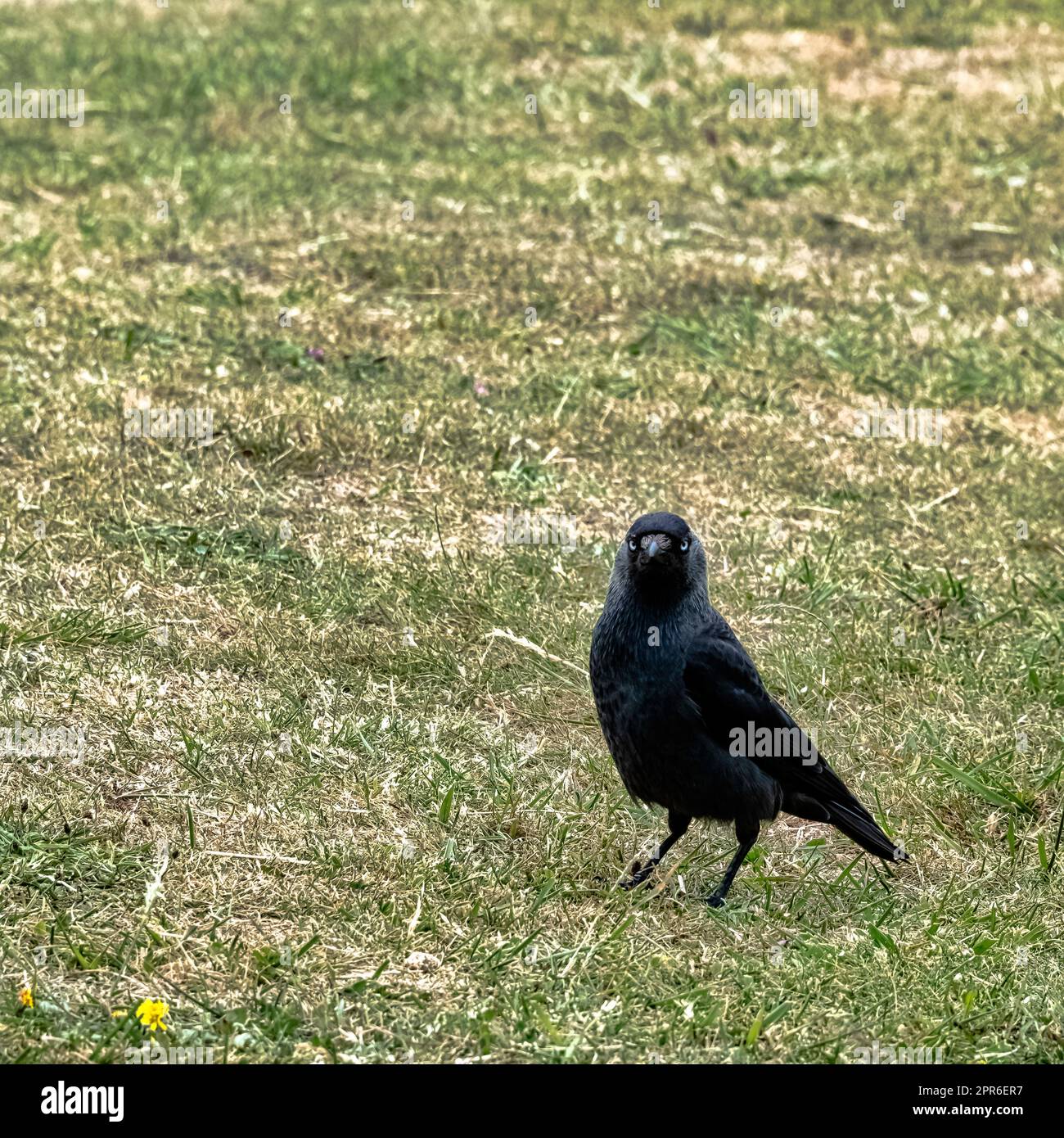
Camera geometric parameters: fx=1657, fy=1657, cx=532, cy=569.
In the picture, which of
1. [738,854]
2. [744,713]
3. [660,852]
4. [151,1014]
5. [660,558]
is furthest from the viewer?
[660,852]

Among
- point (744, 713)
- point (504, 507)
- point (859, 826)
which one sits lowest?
point (859, 826)

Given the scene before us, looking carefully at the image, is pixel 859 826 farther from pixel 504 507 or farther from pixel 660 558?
pixel 504 507

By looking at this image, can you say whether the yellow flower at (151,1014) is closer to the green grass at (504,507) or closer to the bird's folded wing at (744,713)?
the green grass at (504,507)

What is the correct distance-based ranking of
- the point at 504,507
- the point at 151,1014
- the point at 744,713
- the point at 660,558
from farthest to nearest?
the point at 504,507, the point at 744,713, the point at 660,558, the point at 151,1014

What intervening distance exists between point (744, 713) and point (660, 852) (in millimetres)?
549

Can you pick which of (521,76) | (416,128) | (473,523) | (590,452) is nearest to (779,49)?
(521,76)

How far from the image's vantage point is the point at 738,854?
4.86m

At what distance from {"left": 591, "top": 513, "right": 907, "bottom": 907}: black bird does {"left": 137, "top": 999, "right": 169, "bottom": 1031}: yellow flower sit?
1.50 meters

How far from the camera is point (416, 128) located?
1149 centimetres

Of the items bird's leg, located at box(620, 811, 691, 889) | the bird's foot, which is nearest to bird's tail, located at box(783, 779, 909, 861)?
bird's leg, located at box(620, 811, 691, 889)

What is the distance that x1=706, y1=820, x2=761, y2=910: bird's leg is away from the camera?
482cm

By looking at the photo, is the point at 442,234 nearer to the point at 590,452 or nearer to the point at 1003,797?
the point at 590,452

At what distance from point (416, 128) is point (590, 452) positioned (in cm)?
451

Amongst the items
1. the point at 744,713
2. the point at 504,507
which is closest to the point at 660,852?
the point at 744,713
